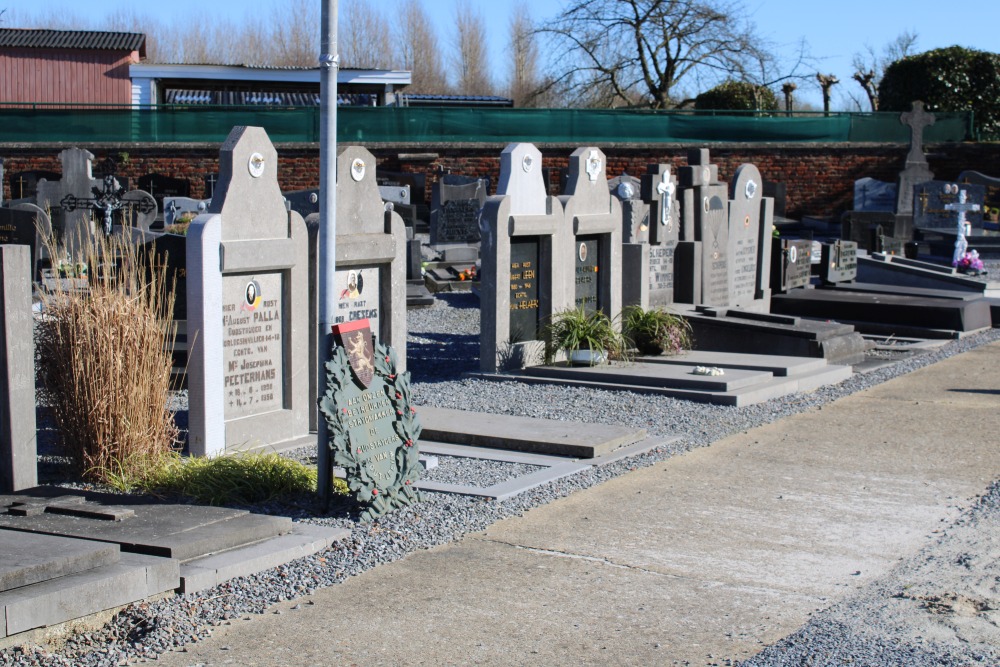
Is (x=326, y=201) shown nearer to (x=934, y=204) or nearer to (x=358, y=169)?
(x=358, y=169)

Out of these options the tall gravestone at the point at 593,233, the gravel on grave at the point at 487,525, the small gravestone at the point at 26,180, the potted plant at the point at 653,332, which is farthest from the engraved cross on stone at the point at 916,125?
the small gravestone at the point at 26,180

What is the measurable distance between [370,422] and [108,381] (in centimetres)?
178

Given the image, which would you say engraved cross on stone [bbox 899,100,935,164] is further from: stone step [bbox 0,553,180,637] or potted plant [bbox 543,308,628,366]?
stone step [bbox 0,553,180,637]

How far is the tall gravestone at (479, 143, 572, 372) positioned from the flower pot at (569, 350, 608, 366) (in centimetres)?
44

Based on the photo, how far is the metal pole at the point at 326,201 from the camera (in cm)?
655

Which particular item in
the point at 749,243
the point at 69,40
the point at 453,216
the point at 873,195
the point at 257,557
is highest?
the point at 69,40

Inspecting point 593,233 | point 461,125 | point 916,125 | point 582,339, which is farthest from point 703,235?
point 916,125

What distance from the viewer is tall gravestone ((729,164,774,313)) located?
52.2 feet

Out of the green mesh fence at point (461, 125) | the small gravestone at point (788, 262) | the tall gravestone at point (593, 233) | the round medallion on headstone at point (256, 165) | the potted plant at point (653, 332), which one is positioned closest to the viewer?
the round medallion on headstone at point (256, 165)

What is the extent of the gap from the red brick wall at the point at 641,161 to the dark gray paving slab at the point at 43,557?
2527cm

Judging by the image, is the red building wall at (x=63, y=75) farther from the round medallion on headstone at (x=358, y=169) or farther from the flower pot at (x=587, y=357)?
the round medallion on headstone at (x=358, y=169)

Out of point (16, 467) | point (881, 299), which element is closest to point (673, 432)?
point (16, 467)

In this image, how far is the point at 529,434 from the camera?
872 cm

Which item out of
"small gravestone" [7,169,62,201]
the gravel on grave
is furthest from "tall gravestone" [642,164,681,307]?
"small gravestone" [7,169,62,201]
